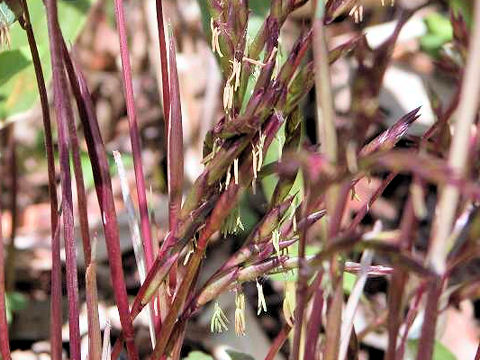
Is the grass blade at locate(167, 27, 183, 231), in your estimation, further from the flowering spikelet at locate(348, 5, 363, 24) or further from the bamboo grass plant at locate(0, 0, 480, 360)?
the flowering spikelet at locate(348, 5, 363, 24)

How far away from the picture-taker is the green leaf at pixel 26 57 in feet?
3.37

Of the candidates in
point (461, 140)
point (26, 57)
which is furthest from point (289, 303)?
point (26, 57)

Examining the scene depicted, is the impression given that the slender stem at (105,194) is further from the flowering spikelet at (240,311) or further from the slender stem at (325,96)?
the slender stem at (325,96)

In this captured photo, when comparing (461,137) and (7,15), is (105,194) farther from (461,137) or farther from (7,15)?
(461,137)

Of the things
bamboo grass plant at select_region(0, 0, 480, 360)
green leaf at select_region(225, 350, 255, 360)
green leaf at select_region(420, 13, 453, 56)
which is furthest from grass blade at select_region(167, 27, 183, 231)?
green leaf at select_region(420, 13, 453, 56)

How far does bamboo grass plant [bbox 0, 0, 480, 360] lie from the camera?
0.53 m

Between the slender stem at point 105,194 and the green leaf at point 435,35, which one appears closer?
the slender stem at point 105,194

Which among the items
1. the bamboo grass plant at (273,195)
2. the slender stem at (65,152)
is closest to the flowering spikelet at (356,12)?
the bamboo grass plant at (273,195)

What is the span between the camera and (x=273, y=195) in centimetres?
69

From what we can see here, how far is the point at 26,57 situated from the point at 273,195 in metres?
0.45

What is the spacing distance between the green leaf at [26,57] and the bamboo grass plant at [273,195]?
0.28m

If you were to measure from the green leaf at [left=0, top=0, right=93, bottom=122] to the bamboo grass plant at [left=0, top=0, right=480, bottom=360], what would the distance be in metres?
0.28

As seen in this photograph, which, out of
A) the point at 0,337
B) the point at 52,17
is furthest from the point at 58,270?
the point at 52,17

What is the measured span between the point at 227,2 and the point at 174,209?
7.4 inches
